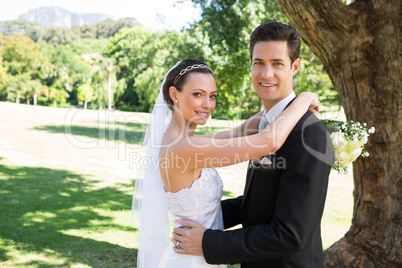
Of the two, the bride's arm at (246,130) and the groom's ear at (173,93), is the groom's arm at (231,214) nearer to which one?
the bride's arm at (246,130)

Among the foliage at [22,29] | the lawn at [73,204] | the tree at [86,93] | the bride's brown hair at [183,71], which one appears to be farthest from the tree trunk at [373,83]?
the foliage at [22,29]

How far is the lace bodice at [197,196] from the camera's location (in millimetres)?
2676

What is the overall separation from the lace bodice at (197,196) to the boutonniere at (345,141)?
0.91 m

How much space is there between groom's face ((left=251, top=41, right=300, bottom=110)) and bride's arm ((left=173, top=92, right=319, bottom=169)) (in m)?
0.15

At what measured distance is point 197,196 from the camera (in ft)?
8.80

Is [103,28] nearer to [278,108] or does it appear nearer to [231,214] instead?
[231,214]

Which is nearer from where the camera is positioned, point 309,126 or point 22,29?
point 309,126

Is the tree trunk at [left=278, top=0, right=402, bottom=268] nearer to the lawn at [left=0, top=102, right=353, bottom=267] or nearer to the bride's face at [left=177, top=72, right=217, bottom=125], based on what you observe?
the bride's face at [left=177, top=72, right=217, bottom=125]

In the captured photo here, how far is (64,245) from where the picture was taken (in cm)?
640

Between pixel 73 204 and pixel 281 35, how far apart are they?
25.7 feet

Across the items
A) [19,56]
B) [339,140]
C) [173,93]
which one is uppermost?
[19,56]

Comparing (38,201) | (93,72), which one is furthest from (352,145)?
(93,72)

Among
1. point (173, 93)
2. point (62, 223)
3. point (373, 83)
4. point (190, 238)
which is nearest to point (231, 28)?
point (62, 223)

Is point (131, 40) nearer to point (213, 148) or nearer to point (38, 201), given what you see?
point (38, 201)
